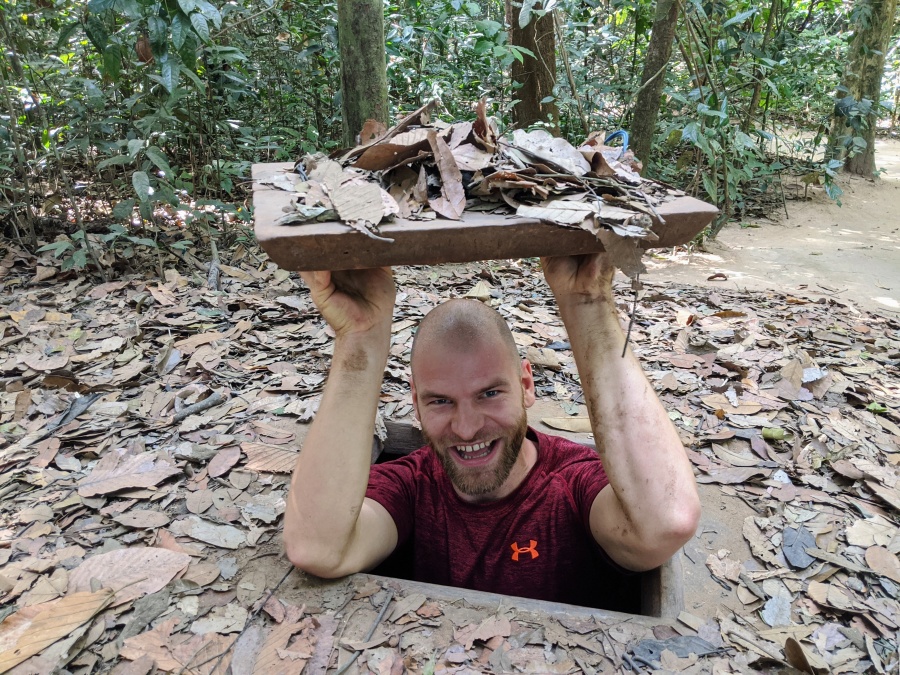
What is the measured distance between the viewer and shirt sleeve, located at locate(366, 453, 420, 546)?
8.34 ft

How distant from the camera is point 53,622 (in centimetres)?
186

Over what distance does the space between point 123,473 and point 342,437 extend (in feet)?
3.67

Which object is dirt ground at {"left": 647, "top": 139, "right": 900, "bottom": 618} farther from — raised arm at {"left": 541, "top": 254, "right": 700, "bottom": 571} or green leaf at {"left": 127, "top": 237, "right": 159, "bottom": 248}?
green leaf at {"left": 127, "top": 237, "right": 159, "bottom": 248}

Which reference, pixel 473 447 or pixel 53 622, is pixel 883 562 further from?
pixel 53 622

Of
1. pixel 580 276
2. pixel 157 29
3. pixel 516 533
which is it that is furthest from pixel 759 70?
pixel 516 533

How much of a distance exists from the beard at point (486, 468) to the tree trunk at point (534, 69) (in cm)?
558

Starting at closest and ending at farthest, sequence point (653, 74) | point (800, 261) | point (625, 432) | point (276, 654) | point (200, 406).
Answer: point (276, 654) → point (625, 432) → point (200, 406) → point (653, 74) → point (800, 261)

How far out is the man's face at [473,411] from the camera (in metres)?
2.38

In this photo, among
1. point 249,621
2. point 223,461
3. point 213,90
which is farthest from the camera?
point 213,90

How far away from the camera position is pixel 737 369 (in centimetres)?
355

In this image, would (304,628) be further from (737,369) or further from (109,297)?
(109,297)

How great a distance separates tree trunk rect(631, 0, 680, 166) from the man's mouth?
16.8 ft

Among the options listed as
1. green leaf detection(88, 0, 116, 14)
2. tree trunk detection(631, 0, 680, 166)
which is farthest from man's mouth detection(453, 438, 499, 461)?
tree trunk detection(631, 0, 680, 166)

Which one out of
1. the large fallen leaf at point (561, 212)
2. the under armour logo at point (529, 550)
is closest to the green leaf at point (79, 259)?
the under armour logo at point (529, 550)
